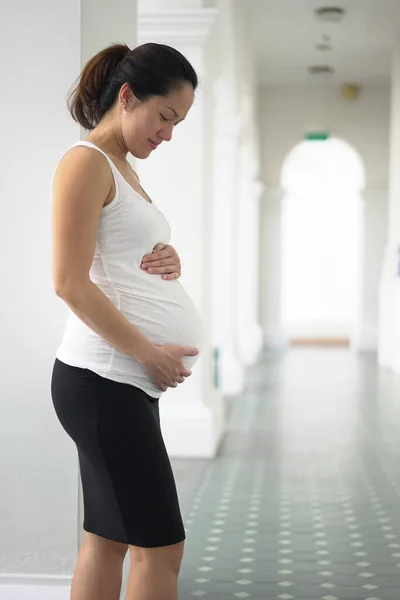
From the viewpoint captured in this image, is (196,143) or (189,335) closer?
(189,335)

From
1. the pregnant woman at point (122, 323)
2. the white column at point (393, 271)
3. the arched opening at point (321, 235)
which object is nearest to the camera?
the pregnant woman at point (122, 323)

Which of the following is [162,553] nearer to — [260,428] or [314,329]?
[260,428]

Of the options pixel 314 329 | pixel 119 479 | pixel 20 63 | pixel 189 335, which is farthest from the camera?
pixel 314 329

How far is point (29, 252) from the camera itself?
2.97 meters

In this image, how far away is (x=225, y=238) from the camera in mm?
9141

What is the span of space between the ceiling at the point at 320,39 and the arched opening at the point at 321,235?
4.53 metres

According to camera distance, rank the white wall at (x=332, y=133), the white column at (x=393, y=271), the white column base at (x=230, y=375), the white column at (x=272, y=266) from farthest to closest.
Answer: the white column at (x=272, y=266) → the white wall at (x=332, y=133) → the white column at (x=393, y=271) → the white column base at (x=230, y=375)

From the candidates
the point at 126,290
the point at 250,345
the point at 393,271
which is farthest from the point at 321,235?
the point at 126,290

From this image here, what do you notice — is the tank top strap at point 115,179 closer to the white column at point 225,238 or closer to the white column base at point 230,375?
the white column at point 225,238

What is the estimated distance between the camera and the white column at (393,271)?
12.3 metres

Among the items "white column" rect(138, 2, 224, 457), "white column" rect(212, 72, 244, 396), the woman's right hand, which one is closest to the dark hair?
the woman's right hand

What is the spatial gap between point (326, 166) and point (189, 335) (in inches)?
736

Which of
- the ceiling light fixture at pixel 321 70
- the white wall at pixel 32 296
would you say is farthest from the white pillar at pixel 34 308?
the ceiling light fixture at pixel 321 70

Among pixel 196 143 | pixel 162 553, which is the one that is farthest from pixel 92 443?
pixel 196 143
